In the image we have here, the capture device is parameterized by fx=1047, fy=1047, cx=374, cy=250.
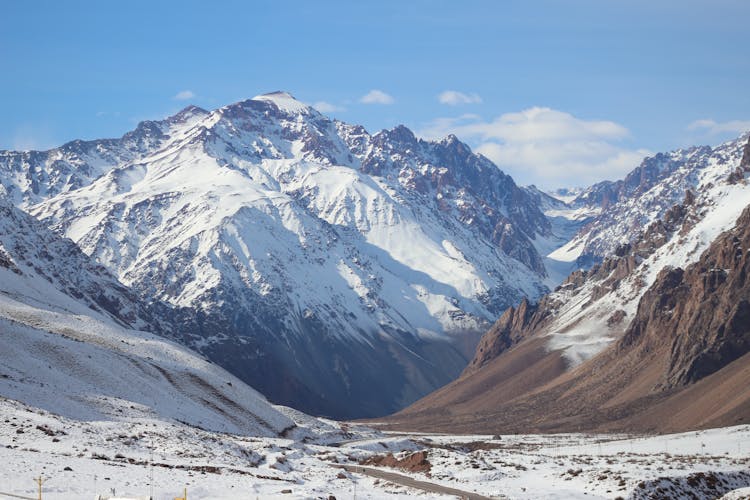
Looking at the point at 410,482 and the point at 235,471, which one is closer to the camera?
the point at 235,471

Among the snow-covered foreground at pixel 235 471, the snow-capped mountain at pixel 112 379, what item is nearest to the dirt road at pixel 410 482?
the snow-covered foreground at pixel 235 471

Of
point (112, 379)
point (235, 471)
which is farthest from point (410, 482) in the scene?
point (112, 379)

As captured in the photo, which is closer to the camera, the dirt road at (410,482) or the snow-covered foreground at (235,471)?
the snow-covered foreground at (235,471)

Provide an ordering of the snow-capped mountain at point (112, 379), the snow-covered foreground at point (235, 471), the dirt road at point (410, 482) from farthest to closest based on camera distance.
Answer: the snow-capped mountain at point (112, 379)
the dirt road at point (410, 482)
the snow-covered foreground at point (235, 471)

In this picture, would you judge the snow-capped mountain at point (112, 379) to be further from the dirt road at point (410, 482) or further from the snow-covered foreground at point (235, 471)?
the dirt road at point (410, 482)

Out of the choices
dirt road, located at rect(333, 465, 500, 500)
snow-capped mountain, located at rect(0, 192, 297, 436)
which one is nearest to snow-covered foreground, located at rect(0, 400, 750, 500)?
dirt road, located at rect(333, 465, 500, 500)

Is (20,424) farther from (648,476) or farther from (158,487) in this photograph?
(648,476)

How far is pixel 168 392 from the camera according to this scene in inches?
5172

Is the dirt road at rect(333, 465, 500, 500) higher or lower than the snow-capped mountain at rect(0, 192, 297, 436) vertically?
lower

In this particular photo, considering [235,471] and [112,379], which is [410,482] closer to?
[235,471]

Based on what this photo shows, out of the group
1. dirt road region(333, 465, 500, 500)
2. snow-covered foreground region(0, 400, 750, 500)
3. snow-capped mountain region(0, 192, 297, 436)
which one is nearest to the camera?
snow-covered foreground region(0, 400, 750, 500)

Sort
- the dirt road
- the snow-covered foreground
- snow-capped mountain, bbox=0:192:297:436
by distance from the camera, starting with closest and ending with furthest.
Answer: the snow-covered foreground
the dirt road
snow-capped mountain, bbox=0:192:297:436

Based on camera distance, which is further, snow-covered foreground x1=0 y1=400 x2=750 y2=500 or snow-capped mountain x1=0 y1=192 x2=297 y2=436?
snow-capped mountain x1=0 y1=192 x2=297 y2=436

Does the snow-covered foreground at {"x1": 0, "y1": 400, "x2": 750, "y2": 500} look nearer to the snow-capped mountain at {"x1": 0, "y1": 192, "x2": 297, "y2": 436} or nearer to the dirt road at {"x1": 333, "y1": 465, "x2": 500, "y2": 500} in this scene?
the dirt road at {"x1": 333, "y1": 465, "x2": 500, "y2": 500}
